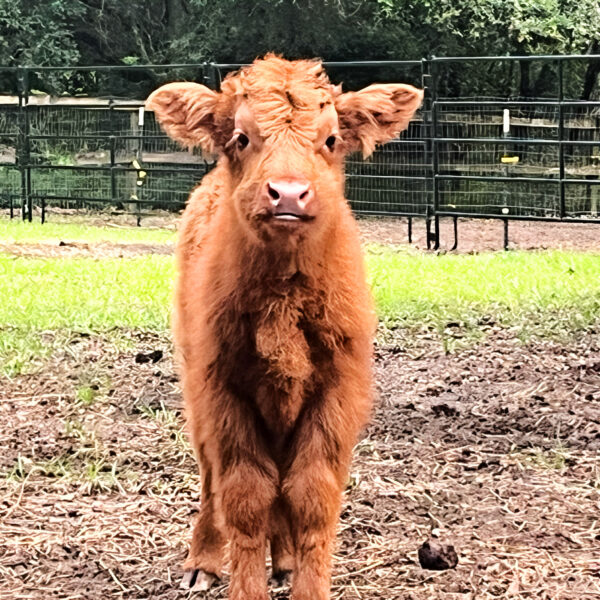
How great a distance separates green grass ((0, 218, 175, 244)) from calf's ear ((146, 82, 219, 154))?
11.9 meters

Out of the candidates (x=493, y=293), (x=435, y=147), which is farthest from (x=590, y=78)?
(x=493, y=293)

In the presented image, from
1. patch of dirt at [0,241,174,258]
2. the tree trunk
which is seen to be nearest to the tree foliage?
the tree trunk

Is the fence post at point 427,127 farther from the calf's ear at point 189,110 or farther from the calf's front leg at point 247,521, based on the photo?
the calf's front leg at point 247,521

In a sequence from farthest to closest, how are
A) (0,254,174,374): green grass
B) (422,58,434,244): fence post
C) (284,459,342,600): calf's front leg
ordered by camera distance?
(422,58,434,244): fence post
(0,254,174,374): green grass
(284,459,342,600): calf's front leg

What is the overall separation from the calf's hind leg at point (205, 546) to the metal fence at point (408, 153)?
11.4 meters

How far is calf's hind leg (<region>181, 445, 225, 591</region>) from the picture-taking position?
4.53 metres

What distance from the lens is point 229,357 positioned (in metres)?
4.11

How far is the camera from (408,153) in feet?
65.2

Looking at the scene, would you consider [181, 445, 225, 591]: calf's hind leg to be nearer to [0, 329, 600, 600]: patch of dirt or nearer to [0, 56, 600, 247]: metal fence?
[0, 329, 600, 600]: patch of dirt

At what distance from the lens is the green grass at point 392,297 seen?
8.72 meters

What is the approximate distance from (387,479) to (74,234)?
13.5m

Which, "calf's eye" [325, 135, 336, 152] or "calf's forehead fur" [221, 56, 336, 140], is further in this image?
"calf's eye" [325, 135, 336, 152]

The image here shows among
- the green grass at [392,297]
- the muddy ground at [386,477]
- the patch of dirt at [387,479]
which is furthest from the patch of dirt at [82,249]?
the patch of dirt at [387,479]

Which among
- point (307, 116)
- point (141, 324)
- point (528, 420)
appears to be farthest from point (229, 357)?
point (141, 324)
